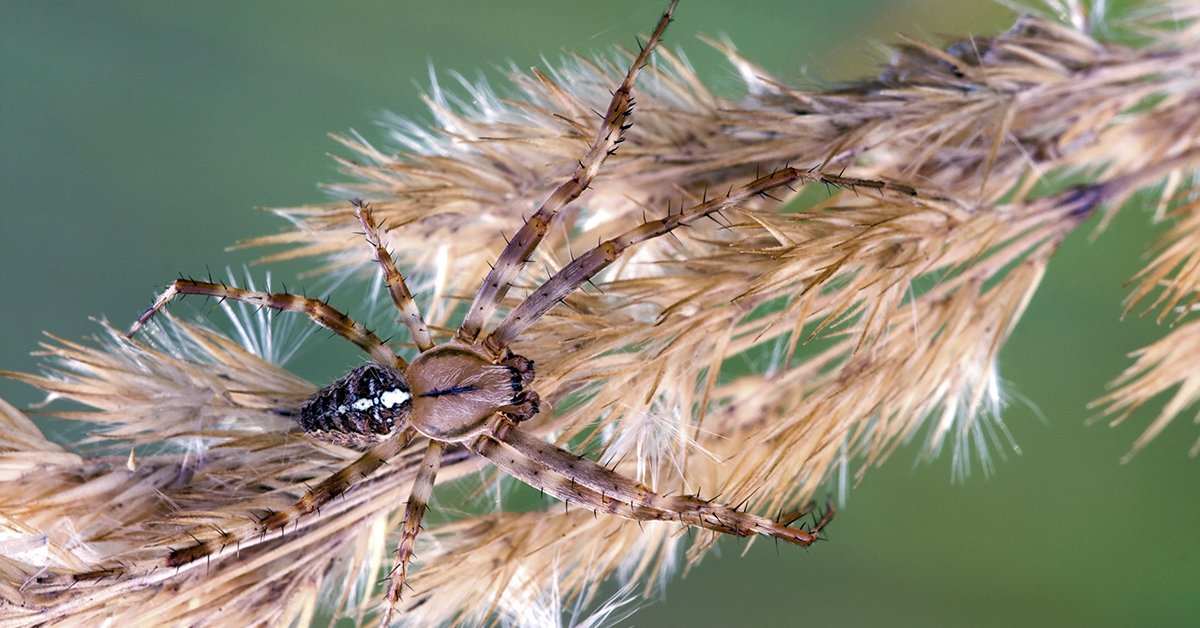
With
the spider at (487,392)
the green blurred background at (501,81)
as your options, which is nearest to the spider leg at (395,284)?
the spider at (487,392)

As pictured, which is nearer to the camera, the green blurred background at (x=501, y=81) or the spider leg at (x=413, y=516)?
the spider leg at (x=413, y=516)

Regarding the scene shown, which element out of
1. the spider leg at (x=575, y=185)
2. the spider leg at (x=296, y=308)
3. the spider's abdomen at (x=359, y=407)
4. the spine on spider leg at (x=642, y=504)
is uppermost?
the spider leg at (x=575, y=185)

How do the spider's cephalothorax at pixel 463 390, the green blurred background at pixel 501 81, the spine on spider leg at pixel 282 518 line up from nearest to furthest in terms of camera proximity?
the spine on spider leg at pixel 282 518, the spider's cephalothorax at pixel 463 390, the green blurred background at pixel 501 81

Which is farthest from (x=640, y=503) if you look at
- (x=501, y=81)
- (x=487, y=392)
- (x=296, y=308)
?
(x=501, y=81)

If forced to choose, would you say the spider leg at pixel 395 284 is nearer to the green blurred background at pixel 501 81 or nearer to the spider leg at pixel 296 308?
the spider leg at pixel 296 308

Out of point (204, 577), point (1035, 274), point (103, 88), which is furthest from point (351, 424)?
point (103, 88)

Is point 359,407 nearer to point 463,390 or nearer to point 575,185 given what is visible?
point 463,390

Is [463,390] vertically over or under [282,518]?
over
